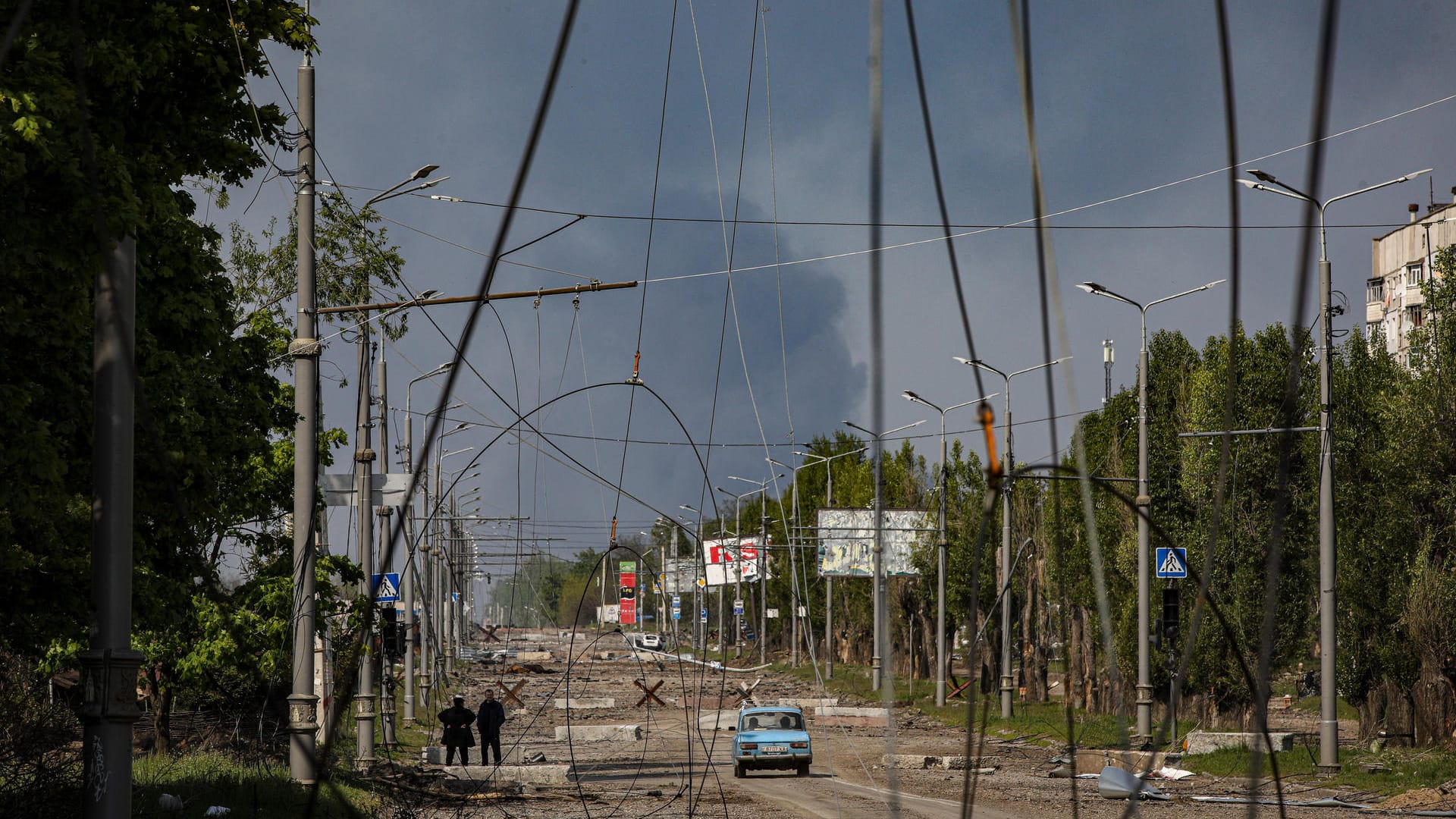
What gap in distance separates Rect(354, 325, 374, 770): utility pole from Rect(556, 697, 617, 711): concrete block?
92.8ft

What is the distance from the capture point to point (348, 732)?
32.3 meters

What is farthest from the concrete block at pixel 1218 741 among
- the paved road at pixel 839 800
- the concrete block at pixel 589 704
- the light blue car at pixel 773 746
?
the concrete block at pixel 589 704

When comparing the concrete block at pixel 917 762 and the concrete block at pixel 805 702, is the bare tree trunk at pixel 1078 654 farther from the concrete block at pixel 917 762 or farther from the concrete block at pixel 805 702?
the concrete block at pixel 917 762

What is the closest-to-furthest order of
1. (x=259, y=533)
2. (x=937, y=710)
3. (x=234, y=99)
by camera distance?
(x=234, y=99), (x=259, y=533), (x=937, y=710)

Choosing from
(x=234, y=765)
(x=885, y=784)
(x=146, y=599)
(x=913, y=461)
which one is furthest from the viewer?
(x=913, y=461)

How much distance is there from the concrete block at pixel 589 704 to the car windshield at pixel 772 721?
23.6 metres

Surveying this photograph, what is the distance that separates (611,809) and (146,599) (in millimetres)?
8076

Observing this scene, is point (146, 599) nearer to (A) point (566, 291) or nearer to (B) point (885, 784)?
(A) point (566, 291)

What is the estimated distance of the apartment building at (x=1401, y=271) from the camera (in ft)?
239

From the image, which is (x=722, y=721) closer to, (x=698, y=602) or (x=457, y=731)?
(x=698, y=602)

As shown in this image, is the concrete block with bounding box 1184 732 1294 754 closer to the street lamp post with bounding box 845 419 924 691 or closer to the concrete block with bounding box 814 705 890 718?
the street lamp post with bounding box 845 419 924 691

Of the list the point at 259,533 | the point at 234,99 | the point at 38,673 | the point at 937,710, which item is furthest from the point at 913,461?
the point at 234,99

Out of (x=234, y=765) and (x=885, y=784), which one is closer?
(x=234, y=765)

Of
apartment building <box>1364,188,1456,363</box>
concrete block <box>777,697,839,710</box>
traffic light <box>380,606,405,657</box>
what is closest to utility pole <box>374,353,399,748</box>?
traffic light <box>380,606,405,657</box>
